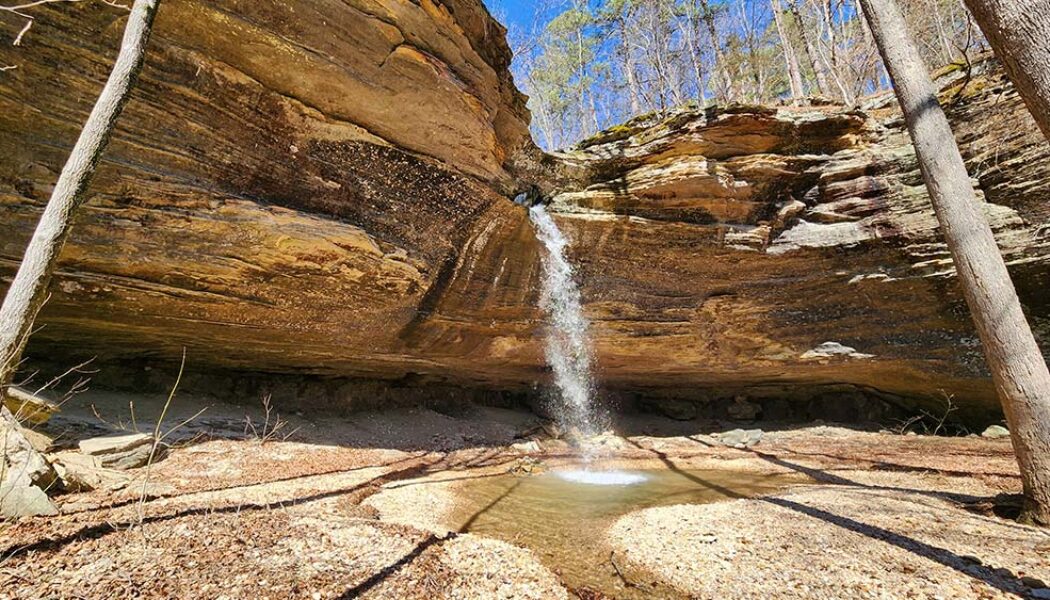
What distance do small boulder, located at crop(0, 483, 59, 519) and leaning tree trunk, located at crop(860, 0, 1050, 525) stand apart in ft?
32.7

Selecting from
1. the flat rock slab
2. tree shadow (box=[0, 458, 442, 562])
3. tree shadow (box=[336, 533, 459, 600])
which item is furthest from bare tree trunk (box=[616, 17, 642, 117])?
tree shadow (box=[336, 533, 459, 600])

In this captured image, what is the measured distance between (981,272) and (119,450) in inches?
457

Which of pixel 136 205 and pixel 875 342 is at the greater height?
pixel 136 205

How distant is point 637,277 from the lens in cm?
1107

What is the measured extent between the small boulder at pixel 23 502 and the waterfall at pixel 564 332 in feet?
28.2

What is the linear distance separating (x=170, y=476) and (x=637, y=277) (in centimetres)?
998

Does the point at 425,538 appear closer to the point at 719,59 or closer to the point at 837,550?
the point at 837,550

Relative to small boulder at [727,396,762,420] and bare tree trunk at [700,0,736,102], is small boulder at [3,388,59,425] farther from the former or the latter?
bare tree trunk at [700,0,736,102]

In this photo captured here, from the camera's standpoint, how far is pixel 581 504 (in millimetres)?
6531

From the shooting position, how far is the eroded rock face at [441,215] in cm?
574

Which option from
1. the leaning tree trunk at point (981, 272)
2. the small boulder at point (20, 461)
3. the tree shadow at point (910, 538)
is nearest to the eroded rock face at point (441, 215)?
the small boulder at point (20, 461)

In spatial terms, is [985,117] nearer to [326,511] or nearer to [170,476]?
[326,511]

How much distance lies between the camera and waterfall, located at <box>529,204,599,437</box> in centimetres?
1058

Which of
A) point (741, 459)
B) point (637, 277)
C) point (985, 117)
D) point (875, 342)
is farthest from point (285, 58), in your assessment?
point (875, 342)
